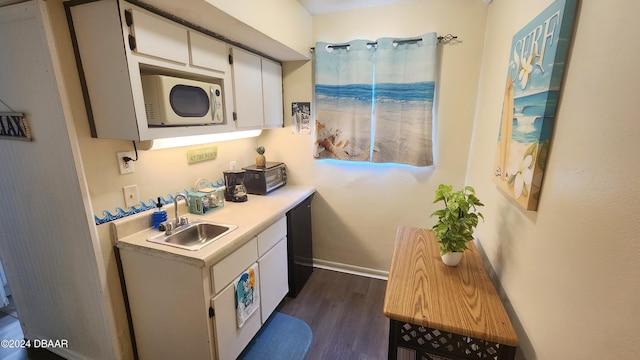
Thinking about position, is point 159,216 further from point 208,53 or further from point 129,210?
point 208,53

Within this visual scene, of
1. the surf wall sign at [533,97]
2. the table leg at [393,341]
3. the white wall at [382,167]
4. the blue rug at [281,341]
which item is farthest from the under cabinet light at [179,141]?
the surf wall sign at [533,97]

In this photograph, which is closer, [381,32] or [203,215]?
[203,215]

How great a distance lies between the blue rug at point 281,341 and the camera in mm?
1828

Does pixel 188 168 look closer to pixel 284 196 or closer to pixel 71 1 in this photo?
pixel 284 196

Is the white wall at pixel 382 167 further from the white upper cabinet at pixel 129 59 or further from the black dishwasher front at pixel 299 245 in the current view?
the white upper cabinet at pixel 129 59

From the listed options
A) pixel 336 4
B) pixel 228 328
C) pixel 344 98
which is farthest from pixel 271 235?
pixel 336 4

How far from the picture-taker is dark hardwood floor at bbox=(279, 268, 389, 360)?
74.5 inches

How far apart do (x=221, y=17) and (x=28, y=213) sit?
66.7 inches

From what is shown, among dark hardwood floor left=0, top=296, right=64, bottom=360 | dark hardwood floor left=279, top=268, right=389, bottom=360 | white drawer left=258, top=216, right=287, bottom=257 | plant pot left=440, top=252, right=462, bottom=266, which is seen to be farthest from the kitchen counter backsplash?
plant pot left=440, top=252, right=462, bottom=266

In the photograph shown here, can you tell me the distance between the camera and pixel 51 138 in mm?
1370

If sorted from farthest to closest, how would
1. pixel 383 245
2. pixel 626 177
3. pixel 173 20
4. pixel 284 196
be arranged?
1. pixel 383 245
2. pixel 284 196
3. pixel 173 20
4. pixel 626 177

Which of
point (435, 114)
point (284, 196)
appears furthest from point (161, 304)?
point (435, 114)

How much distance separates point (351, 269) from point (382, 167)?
46.8 inches

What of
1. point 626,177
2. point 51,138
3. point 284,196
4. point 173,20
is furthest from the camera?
point 284,196
